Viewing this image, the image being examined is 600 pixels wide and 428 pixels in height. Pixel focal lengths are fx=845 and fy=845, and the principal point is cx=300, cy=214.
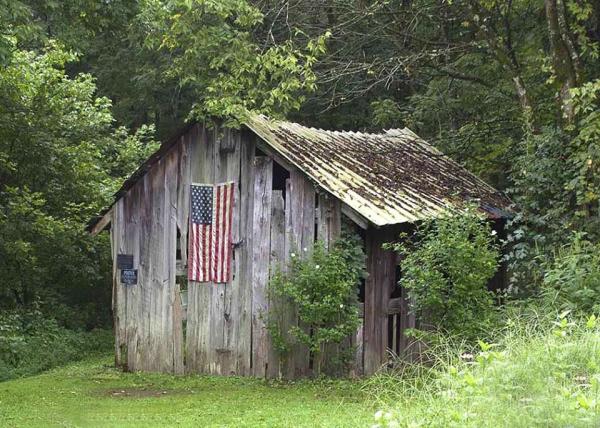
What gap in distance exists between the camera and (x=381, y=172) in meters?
13.9

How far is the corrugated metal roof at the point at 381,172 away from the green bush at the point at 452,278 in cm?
66

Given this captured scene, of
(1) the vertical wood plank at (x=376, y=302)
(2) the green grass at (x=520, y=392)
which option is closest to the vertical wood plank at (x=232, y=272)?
(1) the vertical wood plank at (x=376, y=302)

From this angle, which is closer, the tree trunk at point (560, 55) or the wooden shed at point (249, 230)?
the wooden shed at point (249, 230)

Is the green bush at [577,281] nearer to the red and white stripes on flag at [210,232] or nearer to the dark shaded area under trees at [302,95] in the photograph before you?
the dark shaded area under trees at [302,95]

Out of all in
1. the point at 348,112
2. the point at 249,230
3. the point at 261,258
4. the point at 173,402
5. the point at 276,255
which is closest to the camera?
the point at 173,402

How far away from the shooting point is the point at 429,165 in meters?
15.8

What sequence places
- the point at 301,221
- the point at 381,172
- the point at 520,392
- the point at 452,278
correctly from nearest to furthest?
the point at 520,392 < the point at 452,278 < the point at 301,221 < the point at 381,172

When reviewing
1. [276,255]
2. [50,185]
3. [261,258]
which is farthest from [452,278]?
[50,185]

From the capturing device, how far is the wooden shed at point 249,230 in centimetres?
1253

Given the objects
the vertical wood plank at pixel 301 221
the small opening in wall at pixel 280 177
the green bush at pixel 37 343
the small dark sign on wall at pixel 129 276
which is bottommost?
the green bush at pixel 37 343

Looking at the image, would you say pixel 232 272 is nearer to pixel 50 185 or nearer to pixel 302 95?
pixel 302 95

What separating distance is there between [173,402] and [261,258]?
272cm

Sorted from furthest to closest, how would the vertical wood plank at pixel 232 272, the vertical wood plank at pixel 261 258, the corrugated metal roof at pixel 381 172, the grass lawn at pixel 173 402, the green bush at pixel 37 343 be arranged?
1. the green bush at pixel 37 343
2. the vertical wood plank at pixel 232 272
3. the vertical wood plank at pixel 261 258
4. the corrugated metal roof at pixel 381 172
5. the grass lawn at pixel 173 402

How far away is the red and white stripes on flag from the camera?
13.3m
